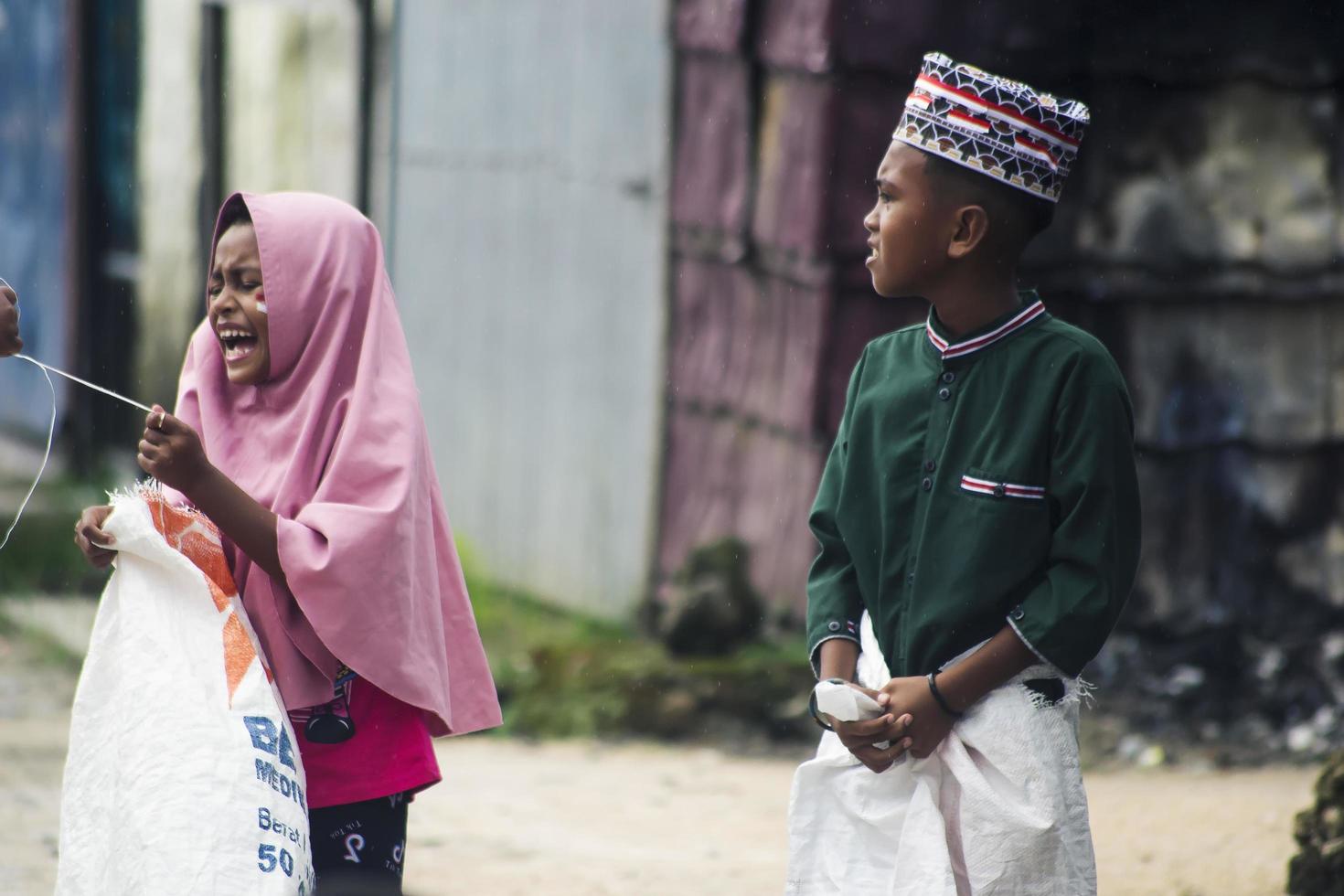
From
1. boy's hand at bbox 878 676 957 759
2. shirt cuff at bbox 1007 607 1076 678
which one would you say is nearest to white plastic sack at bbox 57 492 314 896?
boy's hand at bbox 878 676 957 759

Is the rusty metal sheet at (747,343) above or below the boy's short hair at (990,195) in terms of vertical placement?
below

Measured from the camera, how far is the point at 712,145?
6809 mm

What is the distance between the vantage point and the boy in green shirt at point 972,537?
2.44 metres

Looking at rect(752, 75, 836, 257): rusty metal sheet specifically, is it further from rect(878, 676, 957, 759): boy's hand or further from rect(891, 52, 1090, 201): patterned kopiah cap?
rect(878, 676, 957, 759): boy's hand

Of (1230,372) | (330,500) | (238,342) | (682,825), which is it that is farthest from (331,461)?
(1230,372)

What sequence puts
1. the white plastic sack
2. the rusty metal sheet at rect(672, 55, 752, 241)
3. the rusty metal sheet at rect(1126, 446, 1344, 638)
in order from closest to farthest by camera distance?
the white plastic sack < the rusty metal sheet at rect(1126, 446, 1344, 638) < the rusty metal sheet at rect(672, 55, 752, 241)

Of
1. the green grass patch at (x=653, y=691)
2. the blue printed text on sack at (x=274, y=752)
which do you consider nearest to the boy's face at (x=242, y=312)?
the blue printed text on sack at (x=274, y=752)

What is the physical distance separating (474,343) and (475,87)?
119cm

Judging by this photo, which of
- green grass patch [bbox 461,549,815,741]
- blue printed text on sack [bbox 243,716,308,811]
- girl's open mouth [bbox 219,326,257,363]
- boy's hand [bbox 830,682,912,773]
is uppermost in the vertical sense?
girl's open mouth [bbox 219,326,257,363]

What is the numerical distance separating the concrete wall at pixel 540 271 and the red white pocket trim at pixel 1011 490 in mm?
4678

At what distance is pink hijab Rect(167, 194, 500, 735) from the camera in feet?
8.58

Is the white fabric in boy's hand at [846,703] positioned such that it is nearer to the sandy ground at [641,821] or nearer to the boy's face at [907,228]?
the boy's face at [907,228]

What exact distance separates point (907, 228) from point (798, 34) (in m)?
3.83

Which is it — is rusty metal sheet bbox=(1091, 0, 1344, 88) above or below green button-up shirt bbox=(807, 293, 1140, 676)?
above
